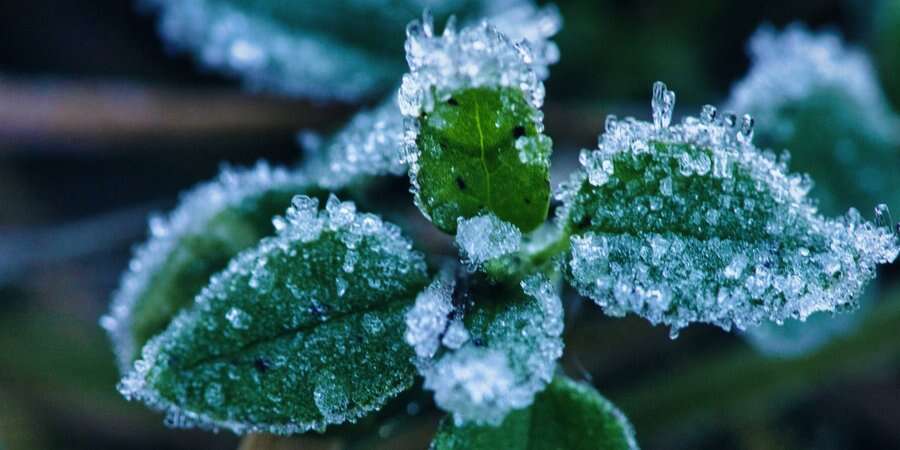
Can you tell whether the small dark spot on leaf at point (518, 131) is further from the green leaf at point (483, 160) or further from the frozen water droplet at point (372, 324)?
the frozen water droplet at point (372, 324)

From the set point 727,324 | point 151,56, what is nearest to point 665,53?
point 151,56

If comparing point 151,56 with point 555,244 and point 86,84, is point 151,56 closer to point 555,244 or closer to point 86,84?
point 86,84

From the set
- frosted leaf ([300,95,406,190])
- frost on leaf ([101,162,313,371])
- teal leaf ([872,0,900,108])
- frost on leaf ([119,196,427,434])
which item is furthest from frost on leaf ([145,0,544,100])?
frost on leaf ([119,196,427,434])

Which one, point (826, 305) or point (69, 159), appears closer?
point (826, 305)

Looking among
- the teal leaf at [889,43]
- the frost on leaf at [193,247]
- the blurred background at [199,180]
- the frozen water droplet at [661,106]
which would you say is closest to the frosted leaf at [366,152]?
the frost on leaf at [193,247]

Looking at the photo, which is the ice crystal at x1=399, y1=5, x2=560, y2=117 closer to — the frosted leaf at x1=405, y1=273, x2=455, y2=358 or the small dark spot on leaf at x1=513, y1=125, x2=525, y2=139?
the small dark spot on leaf at x1=513, y1=125, x2=525, y2=139

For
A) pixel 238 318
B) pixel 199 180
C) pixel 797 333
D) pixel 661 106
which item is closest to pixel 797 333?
pixel 797 333

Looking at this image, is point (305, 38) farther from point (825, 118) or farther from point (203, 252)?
point (825, 118)
